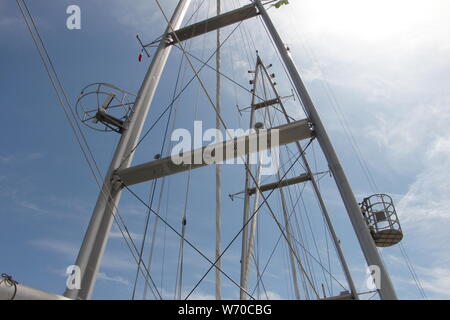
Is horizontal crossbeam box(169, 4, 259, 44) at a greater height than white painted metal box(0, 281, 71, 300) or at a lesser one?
greater

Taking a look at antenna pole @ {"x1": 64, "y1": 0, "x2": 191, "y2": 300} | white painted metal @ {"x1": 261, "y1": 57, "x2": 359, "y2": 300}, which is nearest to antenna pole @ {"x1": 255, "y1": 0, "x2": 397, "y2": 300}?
antenna pole @ {"x1": 64, "y1": 0, "x2": 191, "y2": 300}

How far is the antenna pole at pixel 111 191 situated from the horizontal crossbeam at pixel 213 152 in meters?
0.32

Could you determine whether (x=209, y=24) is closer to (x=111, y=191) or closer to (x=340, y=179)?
(x=111, y=191)

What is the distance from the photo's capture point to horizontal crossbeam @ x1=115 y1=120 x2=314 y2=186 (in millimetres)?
5629

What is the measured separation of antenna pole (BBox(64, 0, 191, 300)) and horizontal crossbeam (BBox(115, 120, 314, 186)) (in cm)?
32

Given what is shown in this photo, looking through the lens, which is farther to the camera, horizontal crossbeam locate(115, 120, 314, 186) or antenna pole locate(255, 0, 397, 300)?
horizontal crossbeam locate(115, 120, 314, 186)

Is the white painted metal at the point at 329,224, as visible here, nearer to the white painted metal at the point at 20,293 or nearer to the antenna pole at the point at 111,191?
the antenna pole at the point at 111,191

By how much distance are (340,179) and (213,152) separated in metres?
2.30

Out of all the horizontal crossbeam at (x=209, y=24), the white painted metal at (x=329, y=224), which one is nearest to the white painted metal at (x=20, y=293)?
the horizontal crossbeam at (x=209, y=24)

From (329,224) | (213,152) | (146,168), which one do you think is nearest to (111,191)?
(146,168)

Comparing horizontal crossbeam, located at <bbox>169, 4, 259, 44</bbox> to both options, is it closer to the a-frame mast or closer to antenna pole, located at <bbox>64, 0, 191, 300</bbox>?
the a-frame mast
